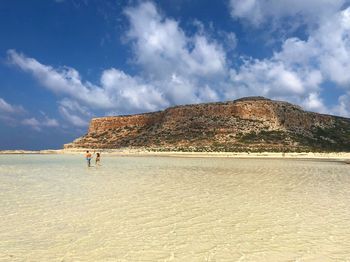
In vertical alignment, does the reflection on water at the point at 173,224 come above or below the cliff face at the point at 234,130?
below

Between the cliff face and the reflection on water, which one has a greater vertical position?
the cliff face

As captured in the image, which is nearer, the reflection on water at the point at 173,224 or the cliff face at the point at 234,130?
the reflection on water at the point at 173,224

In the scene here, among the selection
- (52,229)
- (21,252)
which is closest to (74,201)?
(52,229)

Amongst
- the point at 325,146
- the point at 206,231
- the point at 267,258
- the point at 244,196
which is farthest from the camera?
the point at 325,146

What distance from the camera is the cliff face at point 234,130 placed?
75.9 meters

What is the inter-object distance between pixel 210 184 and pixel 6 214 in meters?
9.74

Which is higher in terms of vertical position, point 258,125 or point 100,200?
point 258,125

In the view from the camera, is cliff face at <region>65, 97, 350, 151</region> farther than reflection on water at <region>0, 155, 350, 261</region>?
Yes

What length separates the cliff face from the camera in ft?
249

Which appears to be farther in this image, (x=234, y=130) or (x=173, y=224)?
(x=234, y=130)

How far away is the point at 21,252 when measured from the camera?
6883 millimetres

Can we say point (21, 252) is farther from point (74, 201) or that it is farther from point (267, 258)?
point (74, 201)

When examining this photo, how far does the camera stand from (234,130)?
81.1 m

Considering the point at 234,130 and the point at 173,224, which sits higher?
the point at 234,130
